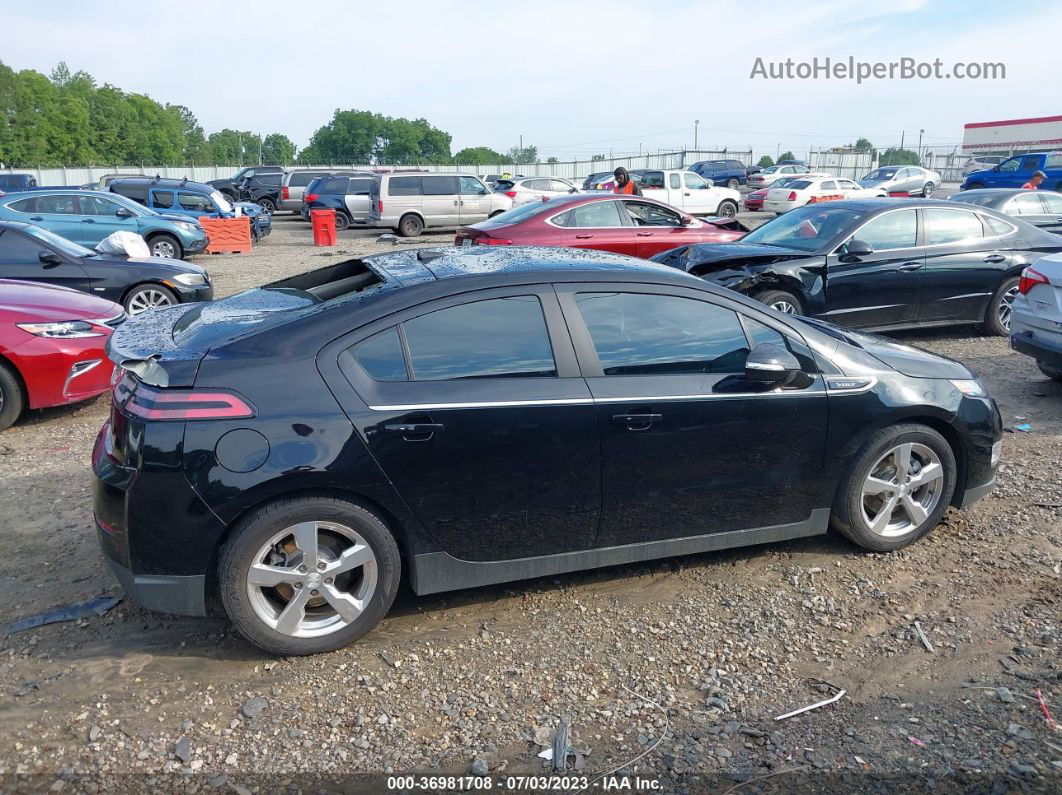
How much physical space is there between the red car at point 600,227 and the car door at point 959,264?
146 inches

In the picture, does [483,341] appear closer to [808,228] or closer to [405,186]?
[808,228]

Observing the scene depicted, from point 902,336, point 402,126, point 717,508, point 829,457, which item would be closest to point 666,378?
point 717,508

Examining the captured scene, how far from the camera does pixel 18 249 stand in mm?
9000

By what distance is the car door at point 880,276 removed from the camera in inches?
345

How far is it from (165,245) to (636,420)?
15.0 meters

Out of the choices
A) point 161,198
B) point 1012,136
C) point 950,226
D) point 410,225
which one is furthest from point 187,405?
point 1012,136

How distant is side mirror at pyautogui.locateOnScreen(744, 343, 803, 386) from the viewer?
3830 millimetres

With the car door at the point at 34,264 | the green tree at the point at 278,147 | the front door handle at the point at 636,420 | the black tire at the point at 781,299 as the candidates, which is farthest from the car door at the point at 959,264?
the green tree at the point at 278,147

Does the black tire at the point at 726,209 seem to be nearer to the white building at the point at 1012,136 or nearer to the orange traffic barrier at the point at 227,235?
the orange traffic barrier at the point at 227,235

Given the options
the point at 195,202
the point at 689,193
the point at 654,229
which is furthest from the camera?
the point at 689,193

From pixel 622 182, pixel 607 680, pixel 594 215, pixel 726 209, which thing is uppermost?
pixel 622 182

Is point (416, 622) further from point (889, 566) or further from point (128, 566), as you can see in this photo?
point (889, 566)

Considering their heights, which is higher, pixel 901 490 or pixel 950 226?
pixel 950 226

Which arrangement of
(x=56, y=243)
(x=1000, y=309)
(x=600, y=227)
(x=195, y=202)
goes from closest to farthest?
1. (x=56, y=243)
2. (x=1000, y=309)
3. (x=600, y=227)
4. (x=195, y=202)
